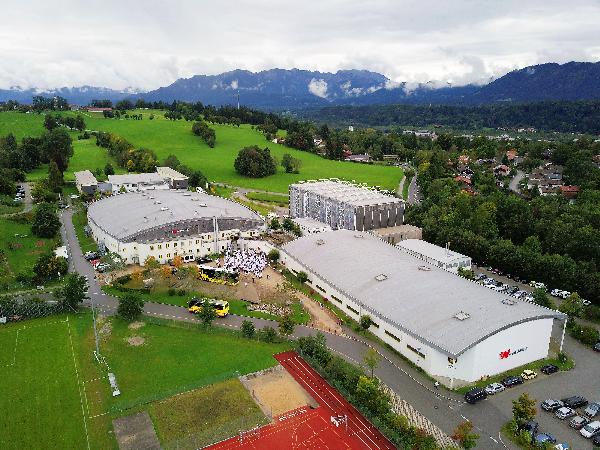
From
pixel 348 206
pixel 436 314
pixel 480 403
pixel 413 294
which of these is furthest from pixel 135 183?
pixel 480 403

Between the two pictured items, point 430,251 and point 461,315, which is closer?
point 461,315

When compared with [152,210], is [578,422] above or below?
below

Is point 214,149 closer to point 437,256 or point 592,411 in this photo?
point 437,256

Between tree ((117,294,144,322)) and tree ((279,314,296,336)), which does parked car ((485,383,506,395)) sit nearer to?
tree ((279,314,296,336))

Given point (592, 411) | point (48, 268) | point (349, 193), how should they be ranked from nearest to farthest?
1. point (592, 411)
2. point (48, 268)
3. point (349, 193)

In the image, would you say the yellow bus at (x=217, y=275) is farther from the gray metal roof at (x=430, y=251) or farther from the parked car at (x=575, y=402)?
the parked car at (x=575, y=402)

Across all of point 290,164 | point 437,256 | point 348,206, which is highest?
point 348,206

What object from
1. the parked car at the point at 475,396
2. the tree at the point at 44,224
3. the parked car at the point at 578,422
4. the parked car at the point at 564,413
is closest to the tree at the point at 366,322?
the parked car at the point at 475,396
